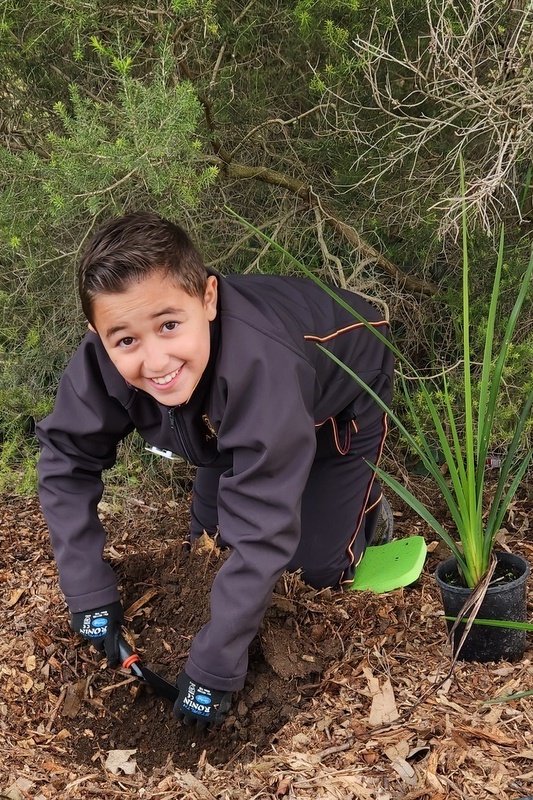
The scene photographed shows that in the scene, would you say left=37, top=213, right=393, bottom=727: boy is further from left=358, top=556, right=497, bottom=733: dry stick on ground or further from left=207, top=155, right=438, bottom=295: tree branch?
left=207, top=155, right=438, bottom=295: tree branch

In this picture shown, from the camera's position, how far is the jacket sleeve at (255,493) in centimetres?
183

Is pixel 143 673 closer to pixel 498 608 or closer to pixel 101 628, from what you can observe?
pixel 101 628

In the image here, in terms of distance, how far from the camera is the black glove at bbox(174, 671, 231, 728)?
1.93 meters

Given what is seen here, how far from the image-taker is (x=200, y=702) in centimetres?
193

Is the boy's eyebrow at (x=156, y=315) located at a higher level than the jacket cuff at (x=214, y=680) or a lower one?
higher

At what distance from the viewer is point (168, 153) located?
6.68 feet

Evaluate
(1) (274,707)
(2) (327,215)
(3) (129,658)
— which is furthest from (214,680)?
(2) (327,215)

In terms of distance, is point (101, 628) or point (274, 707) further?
point (101, 628)

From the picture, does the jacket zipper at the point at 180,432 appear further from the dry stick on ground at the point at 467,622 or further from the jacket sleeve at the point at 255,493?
the dry stick on ground at the point at 467,622

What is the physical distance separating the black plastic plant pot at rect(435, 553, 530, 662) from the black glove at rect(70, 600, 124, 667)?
95 centimetres

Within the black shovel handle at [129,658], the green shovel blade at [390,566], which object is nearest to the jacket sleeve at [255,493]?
the black shovel handle at [129,658]

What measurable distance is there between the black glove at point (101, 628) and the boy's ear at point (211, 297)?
3.09 feet

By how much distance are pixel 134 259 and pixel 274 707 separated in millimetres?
1255

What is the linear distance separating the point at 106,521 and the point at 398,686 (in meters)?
1.57
